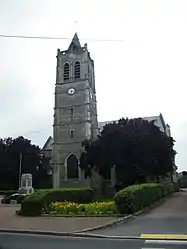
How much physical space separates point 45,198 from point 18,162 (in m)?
36.1

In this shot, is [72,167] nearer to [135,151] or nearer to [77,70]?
[77,70]

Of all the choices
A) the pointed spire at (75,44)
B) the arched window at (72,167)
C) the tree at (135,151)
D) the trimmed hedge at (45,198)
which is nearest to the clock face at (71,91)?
the pointed spire at (75,44)

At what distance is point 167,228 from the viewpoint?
11141 millimetres

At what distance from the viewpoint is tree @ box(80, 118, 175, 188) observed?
3622 cm

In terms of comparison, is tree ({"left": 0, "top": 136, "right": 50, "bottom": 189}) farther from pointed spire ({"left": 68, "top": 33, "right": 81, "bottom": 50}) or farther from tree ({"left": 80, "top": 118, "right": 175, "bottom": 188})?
pointed spire ({"left": 68, "top": 33, "right": 81, "bottom": 50})

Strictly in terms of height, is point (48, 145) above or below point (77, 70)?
below

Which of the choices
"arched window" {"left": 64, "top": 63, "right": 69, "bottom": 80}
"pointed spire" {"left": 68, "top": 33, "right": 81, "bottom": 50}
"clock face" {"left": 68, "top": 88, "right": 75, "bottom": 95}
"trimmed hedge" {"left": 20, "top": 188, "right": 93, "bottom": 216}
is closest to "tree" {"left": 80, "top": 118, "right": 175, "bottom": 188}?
"trimmed hedge" {"left": 20, "top": 188, "right": 93, "bottom": 216}

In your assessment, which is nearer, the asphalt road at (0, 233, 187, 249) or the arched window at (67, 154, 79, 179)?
the asphalt road at (0, 233, 187, 249)

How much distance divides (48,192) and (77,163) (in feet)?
106

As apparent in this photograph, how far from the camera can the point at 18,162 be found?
53.1 meters

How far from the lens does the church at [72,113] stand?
171 feet

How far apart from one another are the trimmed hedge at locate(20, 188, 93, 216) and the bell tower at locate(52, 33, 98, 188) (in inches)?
979

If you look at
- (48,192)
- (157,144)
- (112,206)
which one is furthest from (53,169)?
(112,206)

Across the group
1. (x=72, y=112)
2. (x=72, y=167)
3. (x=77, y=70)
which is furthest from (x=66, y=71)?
(x=72, y=167)
